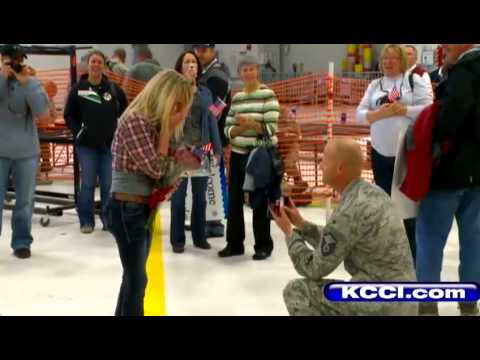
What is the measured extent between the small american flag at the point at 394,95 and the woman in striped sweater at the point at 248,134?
39.7 inches

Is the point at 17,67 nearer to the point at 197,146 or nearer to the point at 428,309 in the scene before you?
the point at 197,146

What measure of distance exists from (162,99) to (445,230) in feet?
5.76

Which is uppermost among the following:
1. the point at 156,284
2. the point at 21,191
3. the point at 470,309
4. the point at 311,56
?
the point at 311,56

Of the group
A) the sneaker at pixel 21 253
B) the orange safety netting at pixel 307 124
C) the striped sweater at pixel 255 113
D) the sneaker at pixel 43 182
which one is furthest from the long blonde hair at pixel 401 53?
the sneaker at pixel 43 182

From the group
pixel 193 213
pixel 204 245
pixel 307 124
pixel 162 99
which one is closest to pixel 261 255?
pixel 204 245

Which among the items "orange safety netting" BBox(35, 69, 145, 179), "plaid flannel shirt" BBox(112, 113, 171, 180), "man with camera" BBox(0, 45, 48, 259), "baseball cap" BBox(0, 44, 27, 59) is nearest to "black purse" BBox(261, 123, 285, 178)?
"man with camera" BBox(0, 45, 48, 259)

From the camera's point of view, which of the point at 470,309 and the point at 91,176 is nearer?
the point at 470,309

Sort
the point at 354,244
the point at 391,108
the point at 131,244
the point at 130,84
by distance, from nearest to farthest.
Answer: the point at 354,244, the point at 131,244, the point at 391,108, the point at 130,84

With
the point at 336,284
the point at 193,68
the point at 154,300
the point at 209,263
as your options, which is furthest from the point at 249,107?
the point at 336,284

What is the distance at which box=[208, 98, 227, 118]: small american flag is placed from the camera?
5745mm

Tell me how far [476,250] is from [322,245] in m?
1.51

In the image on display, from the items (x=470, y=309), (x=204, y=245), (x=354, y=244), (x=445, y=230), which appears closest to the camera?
(x=354, y=244)

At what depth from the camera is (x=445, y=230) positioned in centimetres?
384

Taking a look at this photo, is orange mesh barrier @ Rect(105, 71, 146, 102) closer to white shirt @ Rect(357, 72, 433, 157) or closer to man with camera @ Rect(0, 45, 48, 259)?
man with camera @ Rect(0, 45, 48, 259)
